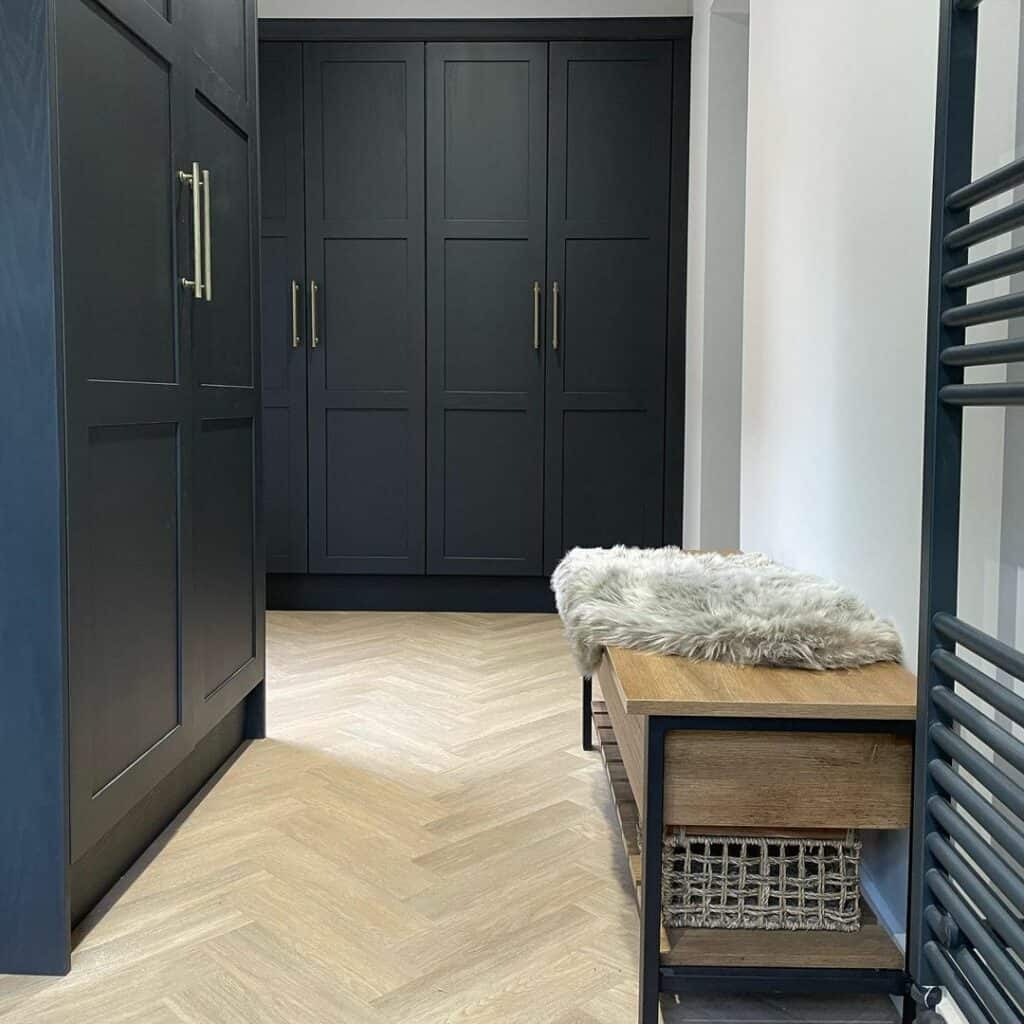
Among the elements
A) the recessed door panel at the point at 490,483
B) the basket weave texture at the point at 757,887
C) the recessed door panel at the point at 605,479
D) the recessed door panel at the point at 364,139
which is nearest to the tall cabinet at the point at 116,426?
the basket weave texture at the point at 757,887

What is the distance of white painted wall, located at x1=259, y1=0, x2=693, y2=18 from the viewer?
405 cm

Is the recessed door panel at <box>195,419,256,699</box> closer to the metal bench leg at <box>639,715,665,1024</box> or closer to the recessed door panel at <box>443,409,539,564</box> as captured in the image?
the metal bench leg at <box>639,715,665,1024</box>

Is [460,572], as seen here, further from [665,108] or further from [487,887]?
[487,887]

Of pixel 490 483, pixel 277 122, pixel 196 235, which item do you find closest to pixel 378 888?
pixel 196 235

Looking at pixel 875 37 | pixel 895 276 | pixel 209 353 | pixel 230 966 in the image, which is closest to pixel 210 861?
pixel 230 966

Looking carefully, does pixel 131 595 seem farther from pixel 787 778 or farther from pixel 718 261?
pixel 718 261

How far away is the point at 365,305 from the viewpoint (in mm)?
4191

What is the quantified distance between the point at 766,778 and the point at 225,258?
1.67 metres

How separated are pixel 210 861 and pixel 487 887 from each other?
1.70 feet

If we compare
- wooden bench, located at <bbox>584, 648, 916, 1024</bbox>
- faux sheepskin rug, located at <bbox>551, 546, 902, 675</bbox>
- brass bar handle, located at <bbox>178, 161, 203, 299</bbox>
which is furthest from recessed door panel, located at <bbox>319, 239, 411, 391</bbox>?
wooden bench, located at <bbox>584, 648, 916, 1024</bbox>

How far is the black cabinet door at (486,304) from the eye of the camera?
13.5ft

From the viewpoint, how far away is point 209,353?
226 centimetres

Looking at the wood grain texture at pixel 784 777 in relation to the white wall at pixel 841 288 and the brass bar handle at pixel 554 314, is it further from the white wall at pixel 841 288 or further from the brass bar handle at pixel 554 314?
the brass bar handle at pixel 554 314

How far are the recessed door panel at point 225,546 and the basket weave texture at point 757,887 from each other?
1.18m
